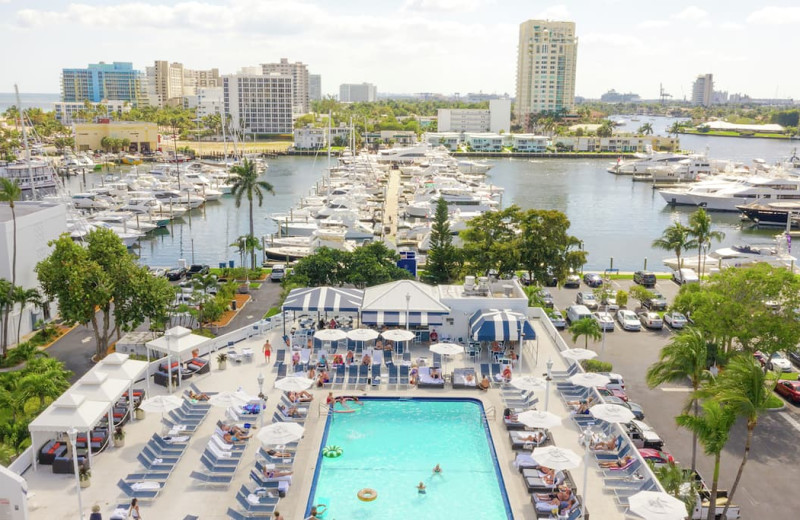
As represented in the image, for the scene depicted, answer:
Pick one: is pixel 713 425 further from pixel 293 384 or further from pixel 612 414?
pixel 293 384

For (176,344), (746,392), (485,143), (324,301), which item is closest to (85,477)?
(176,344)

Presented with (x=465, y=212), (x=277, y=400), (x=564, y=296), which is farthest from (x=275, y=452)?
→ (x=465, y=212)

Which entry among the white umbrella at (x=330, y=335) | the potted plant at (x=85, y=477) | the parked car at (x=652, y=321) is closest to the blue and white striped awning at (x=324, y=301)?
the white umbrella at (x=330, y=335)

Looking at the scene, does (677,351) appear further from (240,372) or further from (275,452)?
(240,372)

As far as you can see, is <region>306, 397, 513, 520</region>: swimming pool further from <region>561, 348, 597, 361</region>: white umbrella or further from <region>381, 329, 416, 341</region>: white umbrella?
<region>561, 348, 597, 361</region>: white umbrella

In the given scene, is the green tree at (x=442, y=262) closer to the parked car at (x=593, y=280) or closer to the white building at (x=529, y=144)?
the parked car at (x=593, y=280)

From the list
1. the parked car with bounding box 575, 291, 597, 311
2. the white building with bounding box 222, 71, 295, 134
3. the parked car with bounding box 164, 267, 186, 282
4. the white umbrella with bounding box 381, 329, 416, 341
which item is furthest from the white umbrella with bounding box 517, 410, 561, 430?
the white building with bounding box 222, 71, 295, 134
